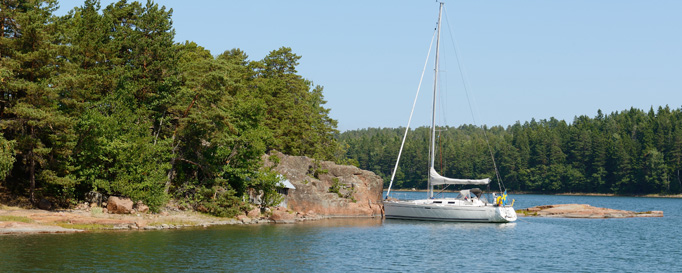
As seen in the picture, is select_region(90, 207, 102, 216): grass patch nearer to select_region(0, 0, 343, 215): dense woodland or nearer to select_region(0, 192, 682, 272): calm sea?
select_region(0, 0, 343, 215): dense woodland

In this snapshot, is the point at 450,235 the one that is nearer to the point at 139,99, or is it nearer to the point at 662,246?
the point at 662,246

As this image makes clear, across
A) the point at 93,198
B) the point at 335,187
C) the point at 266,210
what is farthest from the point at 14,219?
the point at 335,187

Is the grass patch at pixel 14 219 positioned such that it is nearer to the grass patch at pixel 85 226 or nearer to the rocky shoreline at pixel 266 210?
the rocky shoreline at pixel 266 210

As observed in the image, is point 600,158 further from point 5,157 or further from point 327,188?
point 5,157

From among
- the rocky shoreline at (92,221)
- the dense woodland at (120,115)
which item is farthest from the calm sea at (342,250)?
the dense woodland at (120,115)

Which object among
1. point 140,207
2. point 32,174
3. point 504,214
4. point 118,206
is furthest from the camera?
point 504,214

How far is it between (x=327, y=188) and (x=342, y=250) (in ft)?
93.2

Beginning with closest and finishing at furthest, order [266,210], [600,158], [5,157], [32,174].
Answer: [5,157] < [32,174] < [266,210] < [600,158]

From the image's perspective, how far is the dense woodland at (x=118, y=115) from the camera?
1698 inches

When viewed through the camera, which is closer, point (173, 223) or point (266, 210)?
point (173, 223)

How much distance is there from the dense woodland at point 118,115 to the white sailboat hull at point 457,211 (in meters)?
14.9

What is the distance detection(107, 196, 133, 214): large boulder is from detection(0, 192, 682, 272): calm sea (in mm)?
4902

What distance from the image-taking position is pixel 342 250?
39750 mm

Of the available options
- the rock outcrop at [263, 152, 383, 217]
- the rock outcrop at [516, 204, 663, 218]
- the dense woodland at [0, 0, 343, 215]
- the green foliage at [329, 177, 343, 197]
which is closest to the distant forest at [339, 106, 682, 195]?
the rock outcrop at [516, 204, 663, 218]
